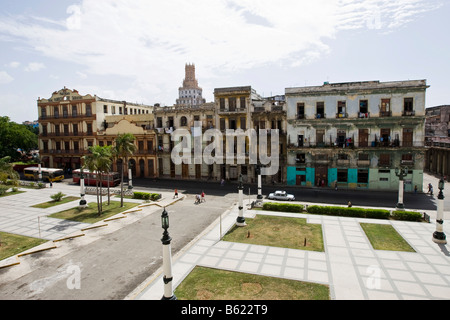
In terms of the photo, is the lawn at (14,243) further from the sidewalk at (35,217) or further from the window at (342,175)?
the window at (342,175)

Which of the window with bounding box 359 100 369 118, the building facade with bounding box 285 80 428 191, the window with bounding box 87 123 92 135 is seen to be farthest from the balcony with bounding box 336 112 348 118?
the window with bounding box 87 123 92 135

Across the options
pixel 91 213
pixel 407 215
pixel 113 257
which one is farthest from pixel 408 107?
pixel 91 213

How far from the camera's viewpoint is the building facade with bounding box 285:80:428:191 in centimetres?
3869

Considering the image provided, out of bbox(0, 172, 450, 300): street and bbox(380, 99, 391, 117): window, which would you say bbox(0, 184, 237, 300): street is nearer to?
bbox(0, 172, 450, 300): street

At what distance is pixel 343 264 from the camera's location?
60.2 ft

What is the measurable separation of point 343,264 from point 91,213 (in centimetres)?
2492

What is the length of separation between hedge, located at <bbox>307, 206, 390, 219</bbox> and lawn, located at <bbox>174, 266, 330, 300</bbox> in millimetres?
14554

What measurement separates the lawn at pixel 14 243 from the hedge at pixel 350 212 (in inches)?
988

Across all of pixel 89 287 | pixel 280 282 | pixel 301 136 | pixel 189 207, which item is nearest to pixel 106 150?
pixel 189 207

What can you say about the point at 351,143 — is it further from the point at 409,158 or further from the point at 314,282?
the point at 314,282

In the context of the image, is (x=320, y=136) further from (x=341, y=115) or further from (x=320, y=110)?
(x=341, y=115)

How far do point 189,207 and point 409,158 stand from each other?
30.3 meters

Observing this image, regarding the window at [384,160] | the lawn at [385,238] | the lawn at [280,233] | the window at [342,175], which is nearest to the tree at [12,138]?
the lawn at [280,233]

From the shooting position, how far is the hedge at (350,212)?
2803 cm
